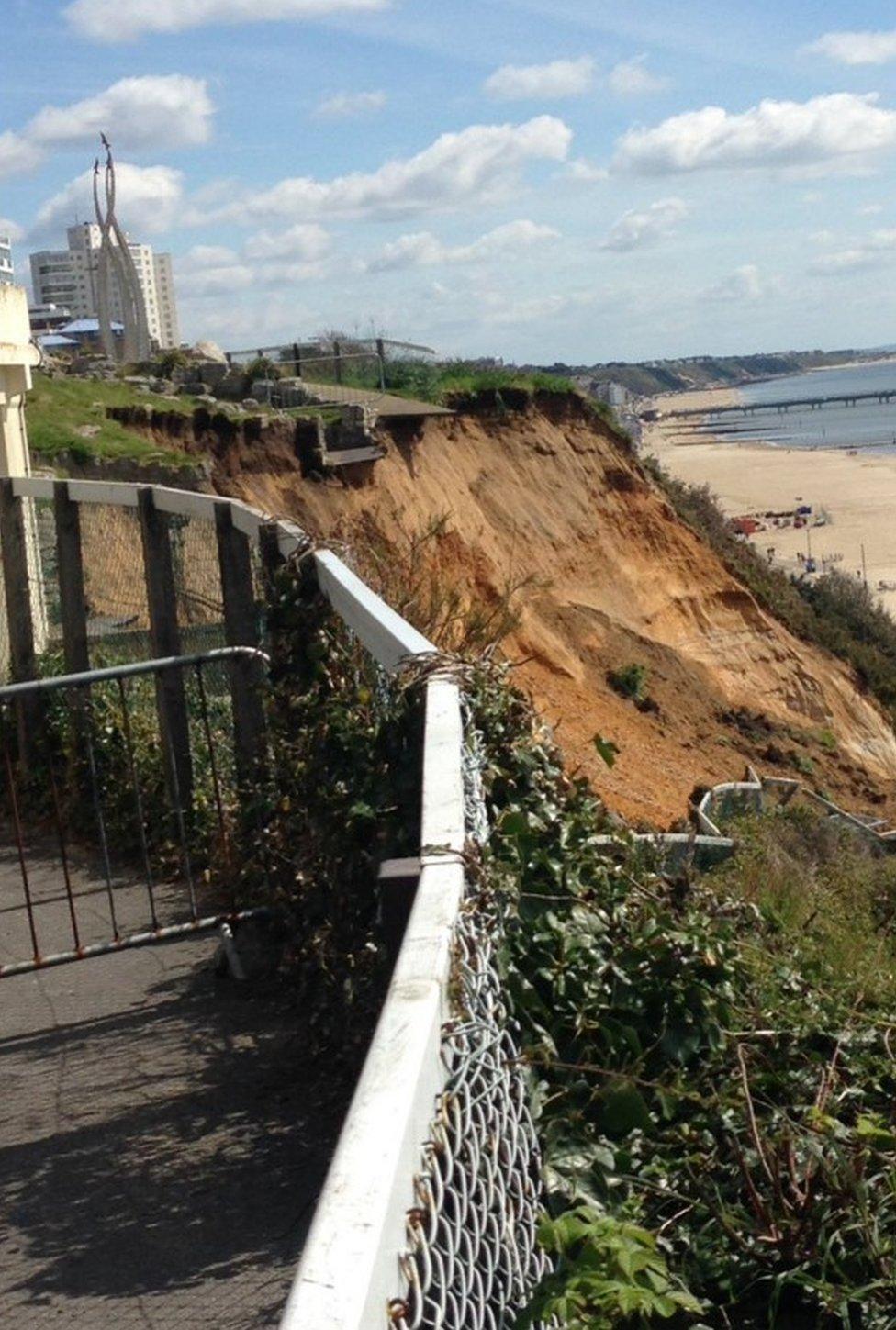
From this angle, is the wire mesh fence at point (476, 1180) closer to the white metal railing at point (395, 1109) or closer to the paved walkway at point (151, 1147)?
the white metal railing at point (395, 1109)

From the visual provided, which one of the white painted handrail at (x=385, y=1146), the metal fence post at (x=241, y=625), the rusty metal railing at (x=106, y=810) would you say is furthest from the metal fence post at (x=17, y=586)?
the white painted handrail at (x=385, y=1146)

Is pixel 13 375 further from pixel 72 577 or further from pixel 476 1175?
pixel 476 1175

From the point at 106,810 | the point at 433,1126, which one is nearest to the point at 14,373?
the point at 106,810

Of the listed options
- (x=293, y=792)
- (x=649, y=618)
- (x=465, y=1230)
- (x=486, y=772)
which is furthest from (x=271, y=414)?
(x=465, y=1230)

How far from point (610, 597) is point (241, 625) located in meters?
24.8

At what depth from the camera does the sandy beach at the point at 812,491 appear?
221 ft

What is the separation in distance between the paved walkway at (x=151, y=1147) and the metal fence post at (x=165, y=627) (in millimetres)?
1421

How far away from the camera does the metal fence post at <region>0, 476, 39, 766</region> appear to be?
368 inches

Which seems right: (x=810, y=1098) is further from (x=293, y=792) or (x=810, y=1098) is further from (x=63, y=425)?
(x=63, y=425)

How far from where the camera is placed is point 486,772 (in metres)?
3.94

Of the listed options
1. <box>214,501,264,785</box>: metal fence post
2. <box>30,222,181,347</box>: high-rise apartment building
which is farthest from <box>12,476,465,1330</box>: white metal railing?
<box>30,222,181,347</box>: high-rise apartment building

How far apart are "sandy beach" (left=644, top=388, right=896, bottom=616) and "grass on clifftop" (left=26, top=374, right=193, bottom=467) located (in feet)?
93.0

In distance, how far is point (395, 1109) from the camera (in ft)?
6.21

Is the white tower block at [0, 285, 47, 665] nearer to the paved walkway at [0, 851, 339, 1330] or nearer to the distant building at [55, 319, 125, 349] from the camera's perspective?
the paved walkway at [0, 851, 339, 1330]
